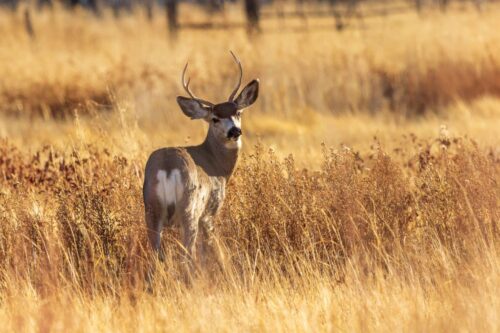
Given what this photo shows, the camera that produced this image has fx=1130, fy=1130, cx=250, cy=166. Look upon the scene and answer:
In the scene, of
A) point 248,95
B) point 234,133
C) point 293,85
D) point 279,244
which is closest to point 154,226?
point 234,133

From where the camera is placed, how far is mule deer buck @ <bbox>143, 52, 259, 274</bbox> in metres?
6.71

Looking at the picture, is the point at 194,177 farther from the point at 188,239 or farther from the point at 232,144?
the point at 232,144

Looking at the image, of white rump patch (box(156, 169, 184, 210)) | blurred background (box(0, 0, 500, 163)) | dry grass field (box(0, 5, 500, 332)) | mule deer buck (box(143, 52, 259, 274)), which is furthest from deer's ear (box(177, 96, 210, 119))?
blurred background (box(0, 0, 500, 163))

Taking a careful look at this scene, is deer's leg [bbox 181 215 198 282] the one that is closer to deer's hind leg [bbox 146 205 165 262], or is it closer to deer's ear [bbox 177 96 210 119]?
deer's hind leg [bbox 146 205 165 262]

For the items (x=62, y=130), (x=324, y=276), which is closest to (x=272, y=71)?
(x=62, y=130)

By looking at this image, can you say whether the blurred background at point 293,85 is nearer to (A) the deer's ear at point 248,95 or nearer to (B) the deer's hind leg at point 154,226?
(A) the deer's ear at point 248,95

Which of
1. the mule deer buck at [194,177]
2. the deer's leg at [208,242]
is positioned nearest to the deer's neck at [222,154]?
the mule deer buck at [194,177]

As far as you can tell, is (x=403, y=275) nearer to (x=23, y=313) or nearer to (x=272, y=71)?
(x=23, y=313)

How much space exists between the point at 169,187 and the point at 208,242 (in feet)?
1.98

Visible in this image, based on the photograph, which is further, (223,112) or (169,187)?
(223,112)

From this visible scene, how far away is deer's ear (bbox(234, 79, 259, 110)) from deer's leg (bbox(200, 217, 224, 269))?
890mm

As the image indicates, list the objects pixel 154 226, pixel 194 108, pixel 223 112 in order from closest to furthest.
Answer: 1. pixel 154 226
2. pixel 223 112
3. pixel 194 108

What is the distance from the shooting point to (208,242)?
7.12 m

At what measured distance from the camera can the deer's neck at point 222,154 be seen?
7426 millimetres
